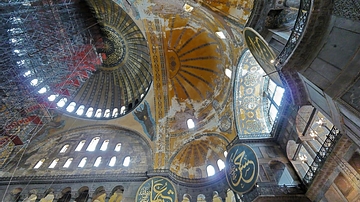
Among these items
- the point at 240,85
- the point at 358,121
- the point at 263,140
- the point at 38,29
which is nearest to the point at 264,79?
the point at 240,85

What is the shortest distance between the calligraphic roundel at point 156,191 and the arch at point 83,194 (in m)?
3.16

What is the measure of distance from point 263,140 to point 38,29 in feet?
42.9

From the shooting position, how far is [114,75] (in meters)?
15.3

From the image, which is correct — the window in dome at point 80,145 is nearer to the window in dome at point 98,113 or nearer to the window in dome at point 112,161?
the window in dome at point 98,113

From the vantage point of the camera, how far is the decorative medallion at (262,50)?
15.8 ft

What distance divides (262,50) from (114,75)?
42.4 feet

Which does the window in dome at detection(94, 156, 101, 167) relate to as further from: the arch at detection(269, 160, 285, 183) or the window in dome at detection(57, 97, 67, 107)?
the arch at detection(269, 160, 285, 183)

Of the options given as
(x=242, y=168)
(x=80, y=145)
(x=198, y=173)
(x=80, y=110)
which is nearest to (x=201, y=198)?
(x=198, y=173)

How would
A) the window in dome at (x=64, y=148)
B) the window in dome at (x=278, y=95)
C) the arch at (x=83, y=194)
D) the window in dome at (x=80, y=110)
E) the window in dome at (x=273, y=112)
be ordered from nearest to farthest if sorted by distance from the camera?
the window in dome at (x=278, y=95), the window in dome at (x=273, y=112), the arch at (x=83, y=194), the window in dome at (x=64, y=148), the window in dome at (x=80, y=110)

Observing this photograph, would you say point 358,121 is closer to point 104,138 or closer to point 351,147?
point 351,147

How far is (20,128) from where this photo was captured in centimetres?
941

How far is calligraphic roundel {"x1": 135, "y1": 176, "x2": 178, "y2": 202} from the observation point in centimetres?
780

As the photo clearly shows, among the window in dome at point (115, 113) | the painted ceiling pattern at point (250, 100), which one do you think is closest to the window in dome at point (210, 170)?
the painted ceiling pattern at point (250, 100)

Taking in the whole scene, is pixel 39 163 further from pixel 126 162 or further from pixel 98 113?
pixel 126 162
